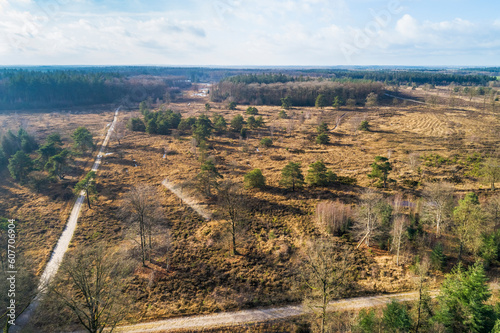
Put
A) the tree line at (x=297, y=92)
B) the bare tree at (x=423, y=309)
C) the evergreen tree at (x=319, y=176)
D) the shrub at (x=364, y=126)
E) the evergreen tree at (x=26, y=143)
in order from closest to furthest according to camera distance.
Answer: the bare tree at (x=423, y=309)
the evergreen tree at (x=319, y=176)
the evergreen tree at (x=26, y=143)
the shrub at (x=364, y=126)
the tree line at (x=297, y=92)

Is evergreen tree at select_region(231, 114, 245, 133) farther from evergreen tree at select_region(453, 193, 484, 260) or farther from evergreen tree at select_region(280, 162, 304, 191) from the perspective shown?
evergreen tree at select_region(453, 193, 484, 260)

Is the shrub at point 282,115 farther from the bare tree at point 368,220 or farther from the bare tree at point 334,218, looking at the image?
the bare tree at point 368,220

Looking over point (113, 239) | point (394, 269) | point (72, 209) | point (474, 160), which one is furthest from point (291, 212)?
point (474, 160)

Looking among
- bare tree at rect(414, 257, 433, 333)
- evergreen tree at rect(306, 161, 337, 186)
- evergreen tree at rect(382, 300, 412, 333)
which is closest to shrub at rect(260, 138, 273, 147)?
evergreen tree at rect(306, 161, 337, 186)

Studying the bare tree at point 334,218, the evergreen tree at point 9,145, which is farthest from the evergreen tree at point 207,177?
the evergreen tree at point 9,145

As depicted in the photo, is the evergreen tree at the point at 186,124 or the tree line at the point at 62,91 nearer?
the evergreen tree at the point at 186,124

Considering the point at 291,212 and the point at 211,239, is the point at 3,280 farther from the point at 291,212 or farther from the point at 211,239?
the point at 291,212

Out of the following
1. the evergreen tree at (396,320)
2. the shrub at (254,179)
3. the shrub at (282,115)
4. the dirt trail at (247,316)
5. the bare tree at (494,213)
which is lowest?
the dirt trail at (247,316)
